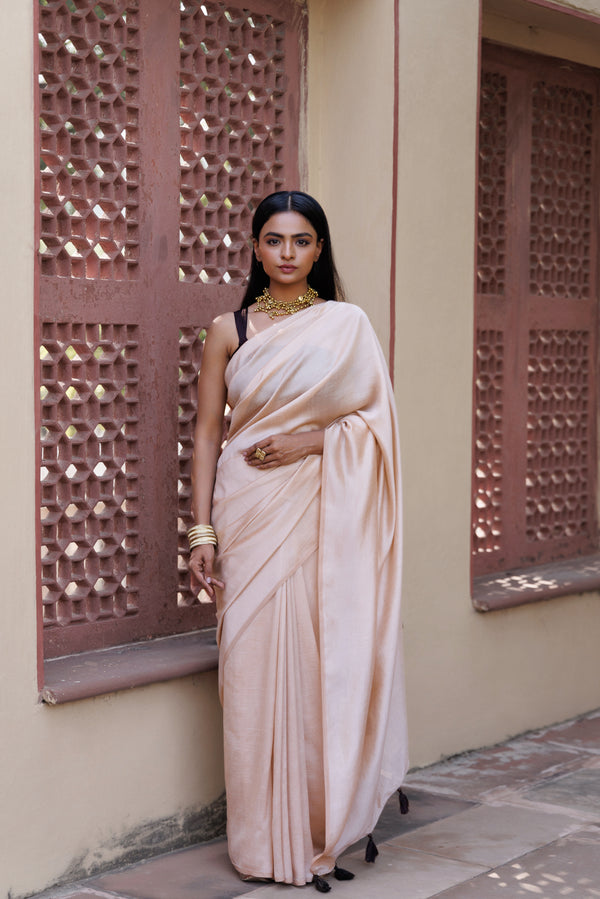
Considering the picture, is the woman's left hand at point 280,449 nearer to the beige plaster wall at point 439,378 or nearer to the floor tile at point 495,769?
the beige plaster wall at point 439,378

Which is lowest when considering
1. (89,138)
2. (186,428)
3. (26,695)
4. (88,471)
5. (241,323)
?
(26,695)

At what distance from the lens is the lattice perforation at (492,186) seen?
18.8 ft

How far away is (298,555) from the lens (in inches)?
150

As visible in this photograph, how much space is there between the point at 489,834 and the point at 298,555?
117cm

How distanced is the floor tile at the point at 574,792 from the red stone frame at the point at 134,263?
134 cm

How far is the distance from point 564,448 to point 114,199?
2.94 meters

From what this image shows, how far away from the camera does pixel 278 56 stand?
4.60m

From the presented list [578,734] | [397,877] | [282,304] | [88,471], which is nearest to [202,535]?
[88,471]

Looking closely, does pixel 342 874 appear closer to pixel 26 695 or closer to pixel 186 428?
pixel 26 695

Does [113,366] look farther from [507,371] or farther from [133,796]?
[507,371]

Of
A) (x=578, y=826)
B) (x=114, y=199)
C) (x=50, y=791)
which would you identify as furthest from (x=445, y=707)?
(x=114, y=199)

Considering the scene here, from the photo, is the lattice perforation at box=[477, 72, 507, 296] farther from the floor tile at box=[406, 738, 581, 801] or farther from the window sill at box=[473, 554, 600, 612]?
the floor tile at box=[406, 738, 581, 801]

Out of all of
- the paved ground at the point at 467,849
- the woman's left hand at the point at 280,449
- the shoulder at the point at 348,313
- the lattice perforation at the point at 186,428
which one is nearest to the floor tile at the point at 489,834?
the paved ground at the point at 467,849

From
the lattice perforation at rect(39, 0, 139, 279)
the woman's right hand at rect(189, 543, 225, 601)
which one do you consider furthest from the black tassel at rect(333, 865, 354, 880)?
the lattice perforation at rect(39, 0, 139, 279)
